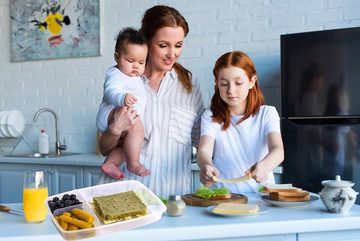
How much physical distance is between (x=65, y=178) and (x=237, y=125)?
1817 mm

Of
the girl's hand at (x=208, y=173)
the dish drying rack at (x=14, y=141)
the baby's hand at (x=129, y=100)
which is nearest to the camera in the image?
the girl's hand at (x=208, y=173)

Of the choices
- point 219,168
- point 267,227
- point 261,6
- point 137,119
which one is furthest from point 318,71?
point 267,227

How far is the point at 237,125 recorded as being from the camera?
1.97 metres

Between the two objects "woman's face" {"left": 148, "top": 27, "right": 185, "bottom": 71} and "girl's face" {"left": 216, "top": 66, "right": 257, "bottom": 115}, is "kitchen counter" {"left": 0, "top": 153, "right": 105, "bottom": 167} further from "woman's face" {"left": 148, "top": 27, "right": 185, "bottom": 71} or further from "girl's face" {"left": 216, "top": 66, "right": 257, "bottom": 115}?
"girl's face" {"left": 216, "top": 66, "right": 257, "bottom": 115}

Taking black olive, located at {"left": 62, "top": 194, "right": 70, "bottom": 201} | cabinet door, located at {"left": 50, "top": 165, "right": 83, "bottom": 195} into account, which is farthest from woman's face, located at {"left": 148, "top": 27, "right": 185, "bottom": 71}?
cabinet door, located at {"left": 50, "top": 165, "right": 83, "bottom": 195}

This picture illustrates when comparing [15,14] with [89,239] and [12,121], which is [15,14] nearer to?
[12,121]

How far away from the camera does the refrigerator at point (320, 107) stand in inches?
107

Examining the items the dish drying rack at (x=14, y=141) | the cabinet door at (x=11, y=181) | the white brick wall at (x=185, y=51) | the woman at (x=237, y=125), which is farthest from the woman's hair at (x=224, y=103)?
the dish drying rack at (x=14, y=141)

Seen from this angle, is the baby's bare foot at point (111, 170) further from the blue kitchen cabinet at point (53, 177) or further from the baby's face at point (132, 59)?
the blue kitchen cabinet at point (53, 177)

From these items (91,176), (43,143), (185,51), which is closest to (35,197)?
(91,176)

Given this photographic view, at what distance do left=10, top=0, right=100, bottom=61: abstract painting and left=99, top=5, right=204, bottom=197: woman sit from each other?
6.32 feet

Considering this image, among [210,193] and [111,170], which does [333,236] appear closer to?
[210,193]

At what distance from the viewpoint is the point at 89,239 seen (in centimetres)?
130

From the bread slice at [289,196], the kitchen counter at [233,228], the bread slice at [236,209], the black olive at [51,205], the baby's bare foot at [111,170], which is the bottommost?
the kitchen counter at [233,228]
